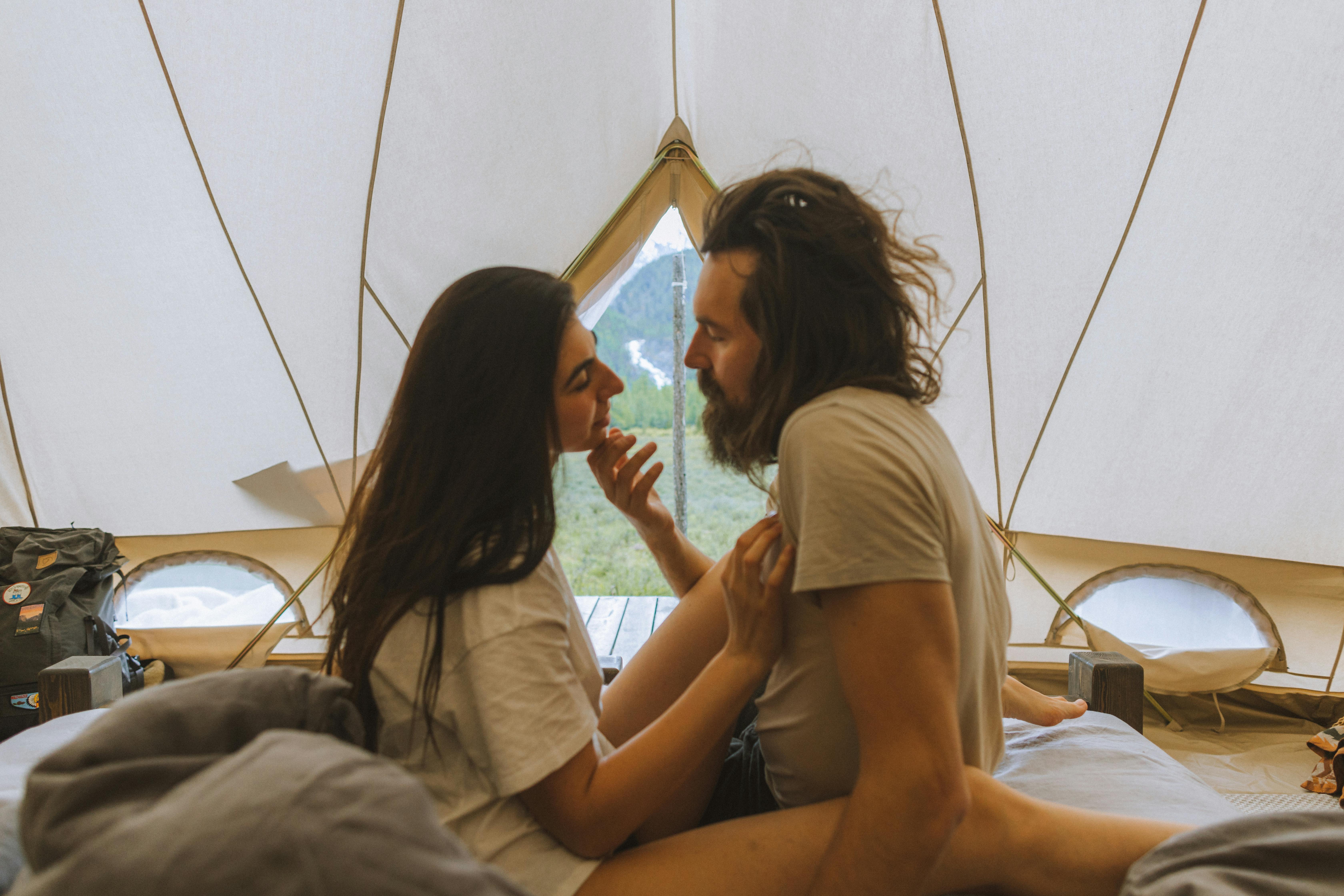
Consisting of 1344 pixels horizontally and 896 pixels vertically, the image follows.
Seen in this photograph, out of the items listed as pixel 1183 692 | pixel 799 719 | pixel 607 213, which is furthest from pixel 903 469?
pixel 607 213

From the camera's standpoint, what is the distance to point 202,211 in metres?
2.41

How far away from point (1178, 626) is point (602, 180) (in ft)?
7.89

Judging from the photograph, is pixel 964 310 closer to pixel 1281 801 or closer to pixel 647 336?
pixel 1281 801

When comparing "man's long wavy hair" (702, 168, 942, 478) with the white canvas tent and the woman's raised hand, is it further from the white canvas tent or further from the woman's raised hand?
the white canvas tent

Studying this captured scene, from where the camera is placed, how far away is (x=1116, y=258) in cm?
225

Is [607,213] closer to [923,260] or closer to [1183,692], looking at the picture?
[923,260]

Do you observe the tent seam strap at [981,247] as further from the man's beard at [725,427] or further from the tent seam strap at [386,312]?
the tent seam strap at [386,312]

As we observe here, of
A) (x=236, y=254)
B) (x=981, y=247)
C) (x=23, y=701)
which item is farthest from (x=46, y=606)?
(x=981, y=247)

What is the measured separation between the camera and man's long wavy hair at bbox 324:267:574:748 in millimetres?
834

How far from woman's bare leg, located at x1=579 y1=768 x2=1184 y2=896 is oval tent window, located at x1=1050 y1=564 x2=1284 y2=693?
1.71 metres

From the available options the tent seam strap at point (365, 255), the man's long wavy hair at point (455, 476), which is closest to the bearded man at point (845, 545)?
the man's long wavy hair at point (455, 476)

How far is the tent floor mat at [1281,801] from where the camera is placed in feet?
6.24

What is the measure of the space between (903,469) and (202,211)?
2.44 m

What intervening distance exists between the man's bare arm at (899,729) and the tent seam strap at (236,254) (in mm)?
2298
